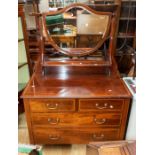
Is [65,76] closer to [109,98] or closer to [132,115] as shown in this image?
[109,98]

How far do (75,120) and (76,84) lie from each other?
0.96 ft

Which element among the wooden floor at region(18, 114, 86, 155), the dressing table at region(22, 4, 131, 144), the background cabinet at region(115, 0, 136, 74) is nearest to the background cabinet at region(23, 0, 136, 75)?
the background cabinet at region(115, 0, 136, 74)

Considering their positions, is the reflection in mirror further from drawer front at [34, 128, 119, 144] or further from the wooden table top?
drawer front at [34, 128, 119, 144]

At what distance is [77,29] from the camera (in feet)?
4.91

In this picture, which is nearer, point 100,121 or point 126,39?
point 100,121

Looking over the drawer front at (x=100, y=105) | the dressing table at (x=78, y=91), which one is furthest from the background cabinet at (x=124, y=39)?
the drawer front at (x=100, y=105)

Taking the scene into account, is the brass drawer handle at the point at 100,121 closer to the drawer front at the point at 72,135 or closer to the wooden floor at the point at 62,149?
the drawer front at the point at 72,135

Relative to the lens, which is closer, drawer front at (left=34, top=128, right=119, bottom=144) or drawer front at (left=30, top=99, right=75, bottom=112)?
drawer front at (left=30, top=99, right=75, bottom=112)

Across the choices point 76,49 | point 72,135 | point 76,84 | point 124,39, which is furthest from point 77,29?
point 72,135

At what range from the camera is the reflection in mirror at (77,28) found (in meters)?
1.43

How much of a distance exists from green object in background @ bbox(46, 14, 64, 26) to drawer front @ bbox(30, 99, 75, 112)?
656 millimetres

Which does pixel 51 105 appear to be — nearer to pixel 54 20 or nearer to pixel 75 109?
pixel 75 109

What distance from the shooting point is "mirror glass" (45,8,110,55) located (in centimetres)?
143

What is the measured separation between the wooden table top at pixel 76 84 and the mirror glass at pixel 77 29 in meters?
0.22
